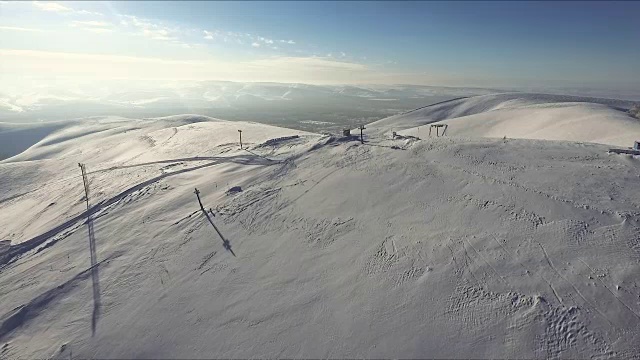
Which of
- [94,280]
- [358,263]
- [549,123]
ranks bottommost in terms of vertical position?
[94,280]

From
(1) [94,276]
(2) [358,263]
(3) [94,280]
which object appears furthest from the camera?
(1) [94,276]

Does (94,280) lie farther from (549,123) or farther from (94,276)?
(549,123)

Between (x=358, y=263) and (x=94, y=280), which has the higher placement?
(x=358, y=263)

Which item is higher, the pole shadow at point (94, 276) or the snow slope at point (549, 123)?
the snow slope at point (549, 123)

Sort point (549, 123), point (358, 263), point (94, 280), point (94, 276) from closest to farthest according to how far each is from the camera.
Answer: point (358, 263), point (94, 280), point (94, 276), point (549, 123)

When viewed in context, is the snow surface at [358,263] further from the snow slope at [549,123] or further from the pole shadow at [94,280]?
the snow slope at [549,123]

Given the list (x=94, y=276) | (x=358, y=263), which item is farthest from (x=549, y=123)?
(x=94, y=276)

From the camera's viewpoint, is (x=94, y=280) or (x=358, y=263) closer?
(x=358, y=263)

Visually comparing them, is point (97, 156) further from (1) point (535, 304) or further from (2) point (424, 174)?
(1) point (535, 304)

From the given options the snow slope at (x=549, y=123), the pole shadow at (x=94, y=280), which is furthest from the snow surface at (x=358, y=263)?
the snow slope at (x=549, y=123)
